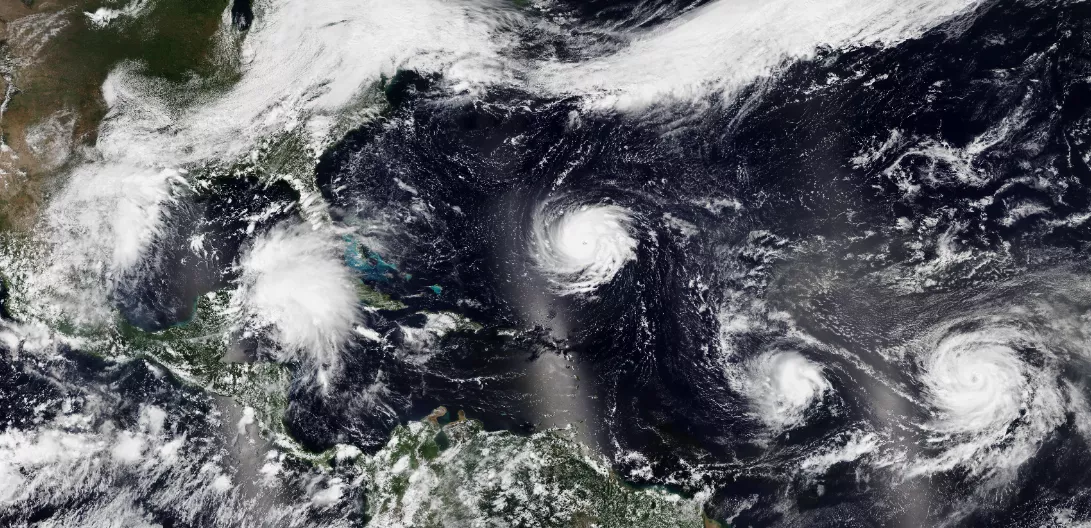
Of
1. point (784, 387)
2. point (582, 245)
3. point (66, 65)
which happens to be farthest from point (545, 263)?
point (66, 65)

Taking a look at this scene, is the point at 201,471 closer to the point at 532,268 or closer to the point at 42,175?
the point at 42,175

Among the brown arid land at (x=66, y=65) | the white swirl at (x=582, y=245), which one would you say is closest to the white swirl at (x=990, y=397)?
the white swirl at (x=582, y=245)

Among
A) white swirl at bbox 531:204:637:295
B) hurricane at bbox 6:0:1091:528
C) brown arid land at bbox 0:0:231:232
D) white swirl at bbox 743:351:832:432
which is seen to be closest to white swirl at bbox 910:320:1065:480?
hurricane at bbox 6:0:1091:528

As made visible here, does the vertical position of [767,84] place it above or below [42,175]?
above

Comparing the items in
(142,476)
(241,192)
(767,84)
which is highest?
(767,84)

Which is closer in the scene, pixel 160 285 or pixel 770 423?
pixel 770 423

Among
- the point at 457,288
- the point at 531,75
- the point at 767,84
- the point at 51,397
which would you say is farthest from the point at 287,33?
the point at 767,84

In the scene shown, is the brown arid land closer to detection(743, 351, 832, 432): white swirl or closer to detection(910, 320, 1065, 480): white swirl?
detection(743, 351, 832, 432): white swirl

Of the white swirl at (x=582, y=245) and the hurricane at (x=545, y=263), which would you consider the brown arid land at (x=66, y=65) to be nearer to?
the hurricane at (x=545, y=263)
